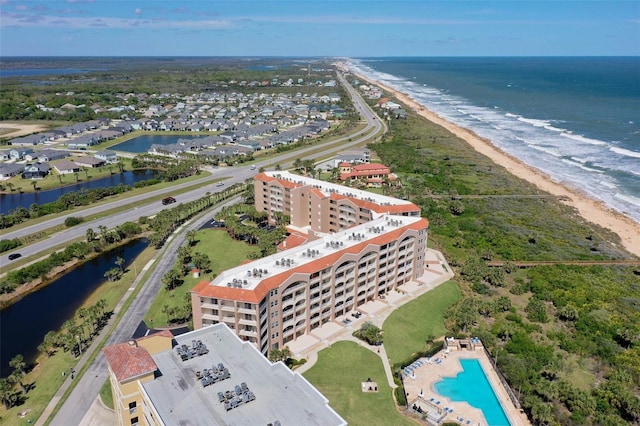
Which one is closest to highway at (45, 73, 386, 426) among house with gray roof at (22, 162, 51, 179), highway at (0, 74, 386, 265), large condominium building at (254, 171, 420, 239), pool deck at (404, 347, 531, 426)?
highway at (0, 74, 386, 265)

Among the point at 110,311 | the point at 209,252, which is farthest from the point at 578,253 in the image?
the point at 110,311

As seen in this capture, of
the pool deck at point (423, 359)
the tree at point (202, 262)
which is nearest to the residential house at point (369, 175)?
the pool deck at point (423, 359)

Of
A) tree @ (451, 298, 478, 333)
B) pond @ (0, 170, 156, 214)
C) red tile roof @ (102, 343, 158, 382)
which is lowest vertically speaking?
tree @ (451, 298, 478, 333)

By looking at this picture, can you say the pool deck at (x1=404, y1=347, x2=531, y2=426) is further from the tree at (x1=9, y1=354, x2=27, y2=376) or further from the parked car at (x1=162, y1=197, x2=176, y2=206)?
the parked car at (x1=162, y1=197, x2=176, y2=206)

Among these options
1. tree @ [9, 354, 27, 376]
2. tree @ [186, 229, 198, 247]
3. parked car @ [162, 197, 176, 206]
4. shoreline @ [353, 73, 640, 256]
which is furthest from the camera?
parked car @ [162, 197, 176, 206]

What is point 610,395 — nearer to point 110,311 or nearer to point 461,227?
point 461,227

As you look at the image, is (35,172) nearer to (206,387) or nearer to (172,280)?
(172,280)
